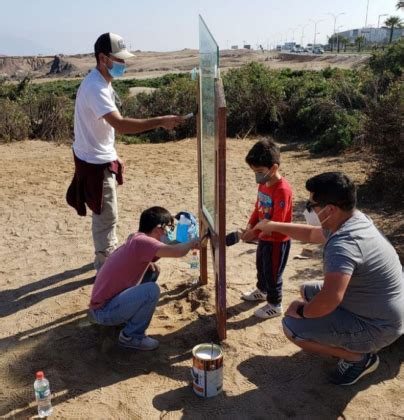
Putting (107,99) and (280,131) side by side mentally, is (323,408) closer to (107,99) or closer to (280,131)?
(107,99)

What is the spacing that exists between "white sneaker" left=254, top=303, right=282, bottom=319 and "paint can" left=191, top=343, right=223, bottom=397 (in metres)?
0.87

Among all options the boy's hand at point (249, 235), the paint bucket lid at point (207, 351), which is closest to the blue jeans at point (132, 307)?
the paint bucket lid at point (207, 351)

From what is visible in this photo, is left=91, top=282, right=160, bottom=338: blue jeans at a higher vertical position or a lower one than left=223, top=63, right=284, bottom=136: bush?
lower

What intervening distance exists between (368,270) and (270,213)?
3.33ft

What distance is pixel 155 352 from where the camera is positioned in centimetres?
333

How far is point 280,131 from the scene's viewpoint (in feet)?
39.1

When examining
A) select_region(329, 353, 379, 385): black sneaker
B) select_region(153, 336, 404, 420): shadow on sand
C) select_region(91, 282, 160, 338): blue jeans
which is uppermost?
select_region(91, 282, 160, 338): blue jeans

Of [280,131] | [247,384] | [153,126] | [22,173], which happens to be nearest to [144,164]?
[22,173]

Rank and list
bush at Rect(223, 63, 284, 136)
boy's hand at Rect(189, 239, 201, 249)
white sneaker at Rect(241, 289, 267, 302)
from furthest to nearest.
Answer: bush at Rect(223, 63, 284, 136)
white sneaker at Rect(241, 289, 267, 302)
boy's hand at Rect(189, 239, 201, 249)

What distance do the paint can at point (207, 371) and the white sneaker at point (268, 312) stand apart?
A: 872 millimetres

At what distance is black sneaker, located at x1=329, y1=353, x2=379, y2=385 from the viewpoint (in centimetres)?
289

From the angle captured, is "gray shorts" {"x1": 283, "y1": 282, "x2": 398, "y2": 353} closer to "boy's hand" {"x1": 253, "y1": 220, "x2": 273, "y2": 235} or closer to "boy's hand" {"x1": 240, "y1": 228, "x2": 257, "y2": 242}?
"boy's hand" {"x1": 253, "y1": 220, "x2": 273, "y2": 235}

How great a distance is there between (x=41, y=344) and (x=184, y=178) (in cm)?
481

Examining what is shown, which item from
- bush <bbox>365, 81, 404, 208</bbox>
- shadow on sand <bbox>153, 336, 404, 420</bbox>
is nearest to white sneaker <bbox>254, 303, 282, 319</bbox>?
shadow on sand <bbox>153, 336, 404, 420</bbox>
